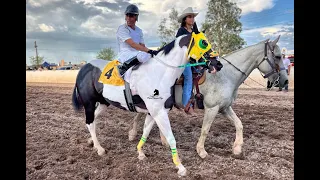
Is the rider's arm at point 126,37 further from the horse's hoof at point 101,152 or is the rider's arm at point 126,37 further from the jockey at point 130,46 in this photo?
the horse's hoof at point 101,152

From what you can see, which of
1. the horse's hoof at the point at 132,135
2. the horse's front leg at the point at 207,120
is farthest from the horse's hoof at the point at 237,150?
the horse's hoof at the point at 132,135

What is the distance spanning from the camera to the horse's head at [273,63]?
14.8 feet

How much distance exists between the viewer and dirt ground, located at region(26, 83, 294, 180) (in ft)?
12.8

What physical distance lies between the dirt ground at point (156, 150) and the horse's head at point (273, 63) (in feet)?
4.56

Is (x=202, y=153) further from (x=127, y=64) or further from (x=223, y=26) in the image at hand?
(x=223, y=26)

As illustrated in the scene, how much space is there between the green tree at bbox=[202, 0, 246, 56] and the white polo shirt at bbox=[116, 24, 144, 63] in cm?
2169

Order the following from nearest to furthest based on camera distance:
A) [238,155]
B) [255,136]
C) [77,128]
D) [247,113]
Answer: [238,155]
[255,136]
[77,128]
[247,113]

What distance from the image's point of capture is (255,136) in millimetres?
5660

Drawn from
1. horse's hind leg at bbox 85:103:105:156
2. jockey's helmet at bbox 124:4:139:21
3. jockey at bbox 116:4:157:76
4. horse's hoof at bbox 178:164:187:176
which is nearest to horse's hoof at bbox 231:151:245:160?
horse's hoof at bbox 178:164:187:176

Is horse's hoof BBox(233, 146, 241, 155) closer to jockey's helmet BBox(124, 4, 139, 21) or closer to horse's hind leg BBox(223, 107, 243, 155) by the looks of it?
horse's hind leg BBox(223, 107, 243, 155)
